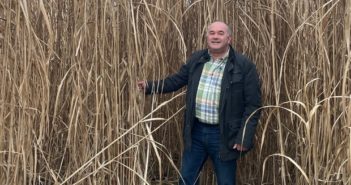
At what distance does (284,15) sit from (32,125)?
3.67 feet

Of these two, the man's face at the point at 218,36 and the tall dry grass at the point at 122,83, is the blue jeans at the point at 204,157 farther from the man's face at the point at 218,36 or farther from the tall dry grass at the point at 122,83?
the man's face at the point at 218,36

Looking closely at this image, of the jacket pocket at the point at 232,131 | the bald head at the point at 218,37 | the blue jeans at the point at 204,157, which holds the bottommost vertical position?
the blue jeans at the point at 204,157

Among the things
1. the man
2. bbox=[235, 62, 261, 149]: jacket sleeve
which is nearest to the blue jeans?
the man

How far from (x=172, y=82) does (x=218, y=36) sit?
28 centimetres

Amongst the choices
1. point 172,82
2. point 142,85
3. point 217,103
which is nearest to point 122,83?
point 142,85

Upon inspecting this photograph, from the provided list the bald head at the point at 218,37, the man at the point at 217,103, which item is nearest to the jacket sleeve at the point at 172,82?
the man at the point at 217,103

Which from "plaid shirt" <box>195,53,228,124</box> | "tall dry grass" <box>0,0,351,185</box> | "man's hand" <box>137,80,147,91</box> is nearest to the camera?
"tall dry grass" <box>0,0,351,185</box>

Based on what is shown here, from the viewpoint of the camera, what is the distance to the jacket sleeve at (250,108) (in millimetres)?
1758

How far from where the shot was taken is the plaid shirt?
1.83 metres

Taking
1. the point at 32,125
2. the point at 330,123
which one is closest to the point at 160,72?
the point at 32,125

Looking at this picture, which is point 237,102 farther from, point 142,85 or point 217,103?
point 142,85

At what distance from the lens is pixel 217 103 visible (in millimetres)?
1820

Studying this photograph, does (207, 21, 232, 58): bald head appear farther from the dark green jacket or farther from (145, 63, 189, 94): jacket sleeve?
(145, 63, 189, 94): jacket sleeve

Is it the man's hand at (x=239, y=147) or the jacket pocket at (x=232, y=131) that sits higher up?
the jacket pocket at (x=232, y=131)
